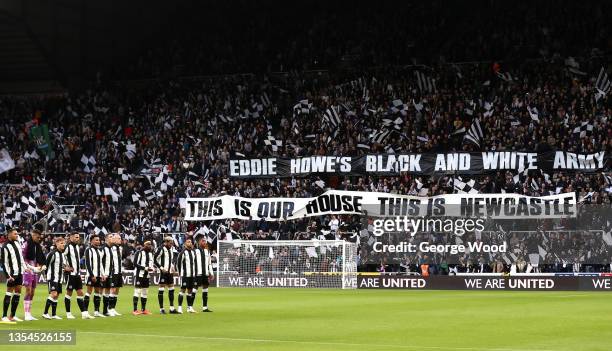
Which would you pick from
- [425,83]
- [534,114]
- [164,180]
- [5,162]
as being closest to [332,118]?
[425,83]

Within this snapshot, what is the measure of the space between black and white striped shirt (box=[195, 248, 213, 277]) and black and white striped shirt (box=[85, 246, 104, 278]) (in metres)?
3.06

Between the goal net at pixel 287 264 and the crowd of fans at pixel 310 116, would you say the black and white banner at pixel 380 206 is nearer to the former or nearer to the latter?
the crowd of fans at pixel 310 116

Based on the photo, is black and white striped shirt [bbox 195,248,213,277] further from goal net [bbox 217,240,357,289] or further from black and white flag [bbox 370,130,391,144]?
black and white flag [bbox 370,130,391,144]

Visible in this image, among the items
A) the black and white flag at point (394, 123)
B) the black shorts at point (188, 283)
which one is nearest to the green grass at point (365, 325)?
the black shorts at point (188, 283)

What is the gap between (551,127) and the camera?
47219mm

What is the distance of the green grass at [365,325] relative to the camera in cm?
1888

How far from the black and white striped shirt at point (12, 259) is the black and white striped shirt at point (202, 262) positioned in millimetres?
6091

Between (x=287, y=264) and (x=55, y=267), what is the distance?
20.8 metres

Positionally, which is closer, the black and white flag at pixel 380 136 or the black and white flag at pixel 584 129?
the black and white flag at pixel 584 129

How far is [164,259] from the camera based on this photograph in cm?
2867

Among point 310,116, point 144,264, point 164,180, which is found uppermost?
point 310,116

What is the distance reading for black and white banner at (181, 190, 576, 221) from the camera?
41.0 m

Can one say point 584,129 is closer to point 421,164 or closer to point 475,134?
point 475,134

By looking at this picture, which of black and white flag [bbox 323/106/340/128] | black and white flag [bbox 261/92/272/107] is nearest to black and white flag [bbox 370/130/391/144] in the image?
black and white flag [bbox 323/106/340/128]
